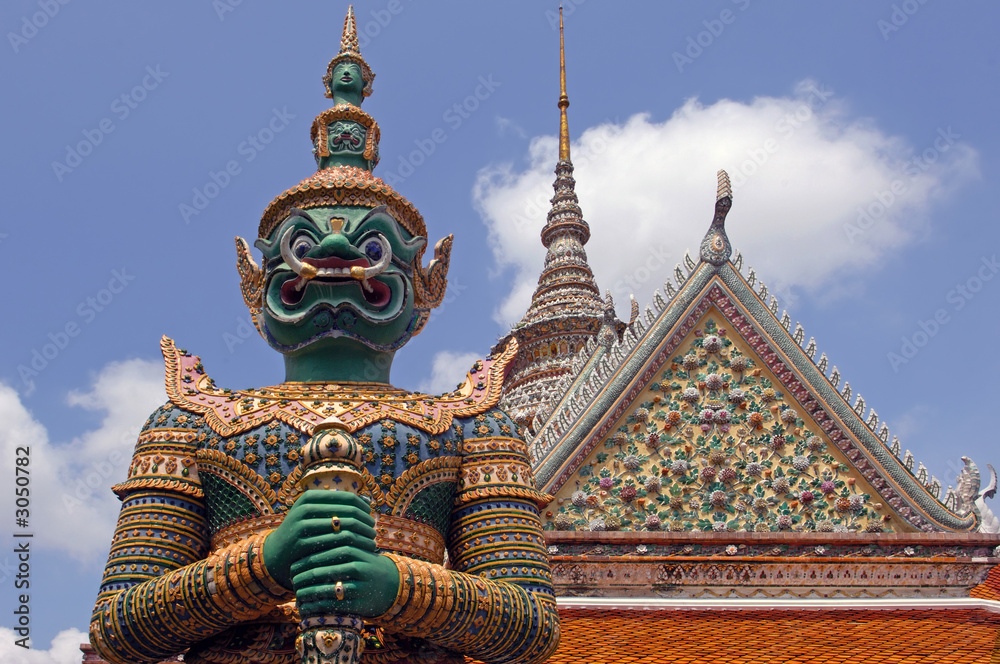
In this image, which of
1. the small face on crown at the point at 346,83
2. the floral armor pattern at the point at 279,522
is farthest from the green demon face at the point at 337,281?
the small face on crown at the point at 346,83

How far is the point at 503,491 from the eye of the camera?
4.02 meters

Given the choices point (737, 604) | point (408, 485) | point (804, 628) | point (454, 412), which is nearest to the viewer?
point (408, 485)

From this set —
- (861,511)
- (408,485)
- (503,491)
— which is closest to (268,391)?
(408,485)

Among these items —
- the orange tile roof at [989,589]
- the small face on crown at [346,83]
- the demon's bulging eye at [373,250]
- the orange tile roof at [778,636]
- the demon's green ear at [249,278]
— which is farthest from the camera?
the orange tile roof at [989,589]

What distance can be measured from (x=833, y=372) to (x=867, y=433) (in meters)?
0.53

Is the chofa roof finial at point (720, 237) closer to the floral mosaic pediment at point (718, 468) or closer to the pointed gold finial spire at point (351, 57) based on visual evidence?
the floral mosaic pediment at point (718, 468)

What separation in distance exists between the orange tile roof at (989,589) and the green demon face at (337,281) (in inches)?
196

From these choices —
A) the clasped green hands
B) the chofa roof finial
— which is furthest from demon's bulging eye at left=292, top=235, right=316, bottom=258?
the chofa roof finial

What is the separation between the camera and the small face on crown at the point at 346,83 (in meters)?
5.04

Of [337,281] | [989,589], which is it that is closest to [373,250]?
[337,281]

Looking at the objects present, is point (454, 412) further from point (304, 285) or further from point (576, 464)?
point (576, 464)

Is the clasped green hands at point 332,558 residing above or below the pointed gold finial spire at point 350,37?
below

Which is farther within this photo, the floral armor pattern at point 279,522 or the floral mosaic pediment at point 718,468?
the floral mosaic pediment at point 718,468

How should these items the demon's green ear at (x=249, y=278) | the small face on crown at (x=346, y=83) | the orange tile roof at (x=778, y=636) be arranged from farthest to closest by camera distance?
the orange tile roof at (x=778, y=636) < the small face on crown at (x=346, y=83) < the demon's green ear at (x=249, y=278)
